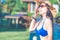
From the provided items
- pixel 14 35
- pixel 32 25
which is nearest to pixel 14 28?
pixel 14 35

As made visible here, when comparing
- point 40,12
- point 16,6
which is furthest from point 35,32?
point 16,6

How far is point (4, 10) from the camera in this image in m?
2.39

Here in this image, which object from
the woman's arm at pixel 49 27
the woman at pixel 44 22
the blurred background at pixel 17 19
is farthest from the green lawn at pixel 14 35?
the woman's arm at pixel 49 27

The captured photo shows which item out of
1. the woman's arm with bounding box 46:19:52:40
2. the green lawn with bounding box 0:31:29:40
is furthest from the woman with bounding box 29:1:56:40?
the green lawn with bounding box 0:31:29:40

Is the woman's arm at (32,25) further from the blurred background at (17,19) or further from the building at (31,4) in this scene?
the building at (31,4)

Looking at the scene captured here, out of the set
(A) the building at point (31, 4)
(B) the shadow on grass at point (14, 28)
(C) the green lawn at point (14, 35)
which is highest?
(A) the building at point (31, 4)

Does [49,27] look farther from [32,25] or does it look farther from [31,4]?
[31,4]

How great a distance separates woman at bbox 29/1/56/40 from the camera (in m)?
2.38

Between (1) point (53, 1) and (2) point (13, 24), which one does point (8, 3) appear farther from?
(1) point (53, 1)

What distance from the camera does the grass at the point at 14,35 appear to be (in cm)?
239

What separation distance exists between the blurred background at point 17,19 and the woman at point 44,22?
69mm

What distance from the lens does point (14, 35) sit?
7.86ft

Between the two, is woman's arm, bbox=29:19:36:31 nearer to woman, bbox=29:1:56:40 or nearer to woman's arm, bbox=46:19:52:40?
woman, bbox=29:1:56:40

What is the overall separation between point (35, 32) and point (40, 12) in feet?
1.11
